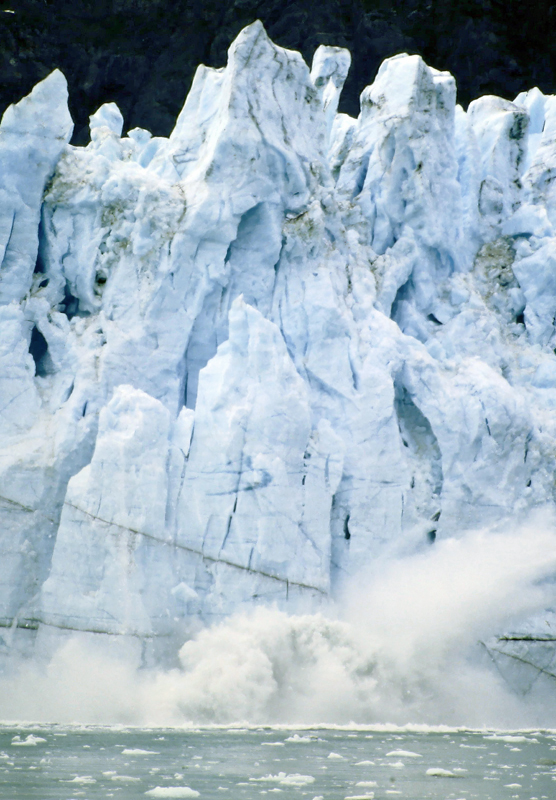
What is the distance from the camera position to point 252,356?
1051cm

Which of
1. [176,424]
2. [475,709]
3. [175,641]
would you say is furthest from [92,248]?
[475,709]

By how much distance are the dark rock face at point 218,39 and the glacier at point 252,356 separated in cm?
591

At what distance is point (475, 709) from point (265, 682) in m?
2.76

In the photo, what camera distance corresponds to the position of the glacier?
977 cm

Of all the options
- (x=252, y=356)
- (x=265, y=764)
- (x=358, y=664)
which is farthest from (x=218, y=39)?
(x=265, y=764)

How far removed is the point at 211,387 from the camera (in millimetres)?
10406

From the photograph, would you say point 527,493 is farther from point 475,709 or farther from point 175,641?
point 175,641

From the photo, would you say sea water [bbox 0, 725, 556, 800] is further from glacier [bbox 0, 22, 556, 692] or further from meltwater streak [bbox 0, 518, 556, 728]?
glacier [bbox 0, 22, 556, 692]

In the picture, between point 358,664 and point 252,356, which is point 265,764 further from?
point 252,356

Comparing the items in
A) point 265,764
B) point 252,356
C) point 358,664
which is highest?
point 252,356

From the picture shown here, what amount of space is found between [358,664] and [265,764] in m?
3.85

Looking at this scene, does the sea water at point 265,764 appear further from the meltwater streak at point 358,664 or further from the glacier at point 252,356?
the glacier at point 252,356

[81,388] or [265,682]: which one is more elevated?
[81,388]

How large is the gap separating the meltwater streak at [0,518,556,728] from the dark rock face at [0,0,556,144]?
13239mm
